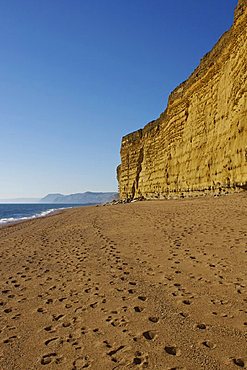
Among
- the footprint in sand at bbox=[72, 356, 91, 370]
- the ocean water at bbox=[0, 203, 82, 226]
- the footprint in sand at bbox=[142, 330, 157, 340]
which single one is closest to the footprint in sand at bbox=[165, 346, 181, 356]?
the footprint in sand at bbox=[142, 330, 157, 340]

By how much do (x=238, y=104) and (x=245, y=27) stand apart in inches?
194

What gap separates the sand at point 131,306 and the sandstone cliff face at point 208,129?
11.7 meters

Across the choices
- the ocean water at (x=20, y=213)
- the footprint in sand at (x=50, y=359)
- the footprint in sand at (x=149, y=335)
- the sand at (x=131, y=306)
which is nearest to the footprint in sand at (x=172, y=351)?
the sand at (x=131, y=306)

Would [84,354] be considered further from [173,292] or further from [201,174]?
[201,174]

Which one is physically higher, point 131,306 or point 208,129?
point 208,129

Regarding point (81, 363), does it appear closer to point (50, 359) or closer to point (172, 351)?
point (50, 359)

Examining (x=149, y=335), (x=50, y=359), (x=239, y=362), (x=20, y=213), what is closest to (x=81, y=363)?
(x=50, y=359)

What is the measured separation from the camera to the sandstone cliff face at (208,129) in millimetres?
18594

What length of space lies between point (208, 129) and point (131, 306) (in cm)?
2080

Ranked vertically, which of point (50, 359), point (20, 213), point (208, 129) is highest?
point (208, 129)

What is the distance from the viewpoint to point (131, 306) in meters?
4.49

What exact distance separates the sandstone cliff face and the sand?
1172 centimetres

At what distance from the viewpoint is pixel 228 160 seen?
19.2 meters

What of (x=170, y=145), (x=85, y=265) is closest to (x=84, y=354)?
(x=85, y=265)
